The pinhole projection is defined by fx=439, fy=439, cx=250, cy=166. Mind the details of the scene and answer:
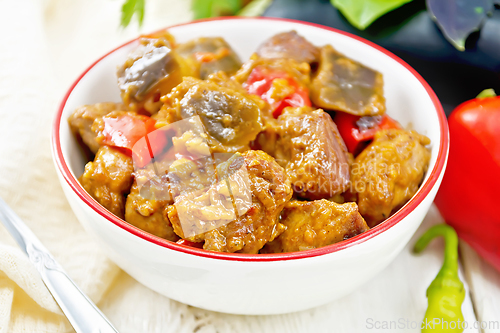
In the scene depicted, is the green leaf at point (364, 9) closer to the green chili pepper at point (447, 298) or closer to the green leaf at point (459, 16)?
the green leaf at point (459, 16)

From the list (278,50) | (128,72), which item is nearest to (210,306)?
(128,72)

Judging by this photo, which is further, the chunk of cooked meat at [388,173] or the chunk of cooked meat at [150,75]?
the chunk of cooked meat at [150,75]

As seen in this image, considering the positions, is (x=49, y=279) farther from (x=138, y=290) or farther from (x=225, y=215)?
(x=225, y=215)

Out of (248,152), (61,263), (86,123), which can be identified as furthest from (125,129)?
(61,263)

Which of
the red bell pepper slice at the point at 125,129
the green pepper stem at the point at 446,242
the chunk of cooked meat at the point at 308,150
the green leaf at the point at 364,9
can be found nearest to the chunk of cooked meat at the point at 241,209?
the chunk of cooked meat at the point at 308,150

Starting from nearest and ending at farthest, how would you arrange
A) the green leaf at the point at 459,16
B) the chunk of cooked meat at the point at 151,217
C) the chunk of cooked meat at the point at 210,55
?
the chunk of cooked meat at the point at 151,217 < the chunk of cooked meat at the point at 210,55 < the green leaf at the point at 459,16

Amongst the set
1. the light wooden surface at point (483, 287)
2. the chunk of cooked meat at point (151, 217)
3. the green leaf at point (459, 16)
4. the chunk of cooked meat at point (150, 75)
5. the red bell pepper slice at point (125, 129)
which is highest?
the chunk of cooked meat at point (150, 75)

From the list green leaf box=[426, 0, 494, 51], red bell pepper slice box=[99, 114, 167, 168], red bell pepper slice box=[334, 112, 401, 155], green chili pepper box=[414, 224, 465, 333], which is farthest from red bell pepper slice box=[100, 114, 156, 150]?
green leaf box=[426, 0, 494, 51]

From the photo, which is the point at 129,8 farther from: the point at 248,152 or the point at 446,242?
the point at 446,242
